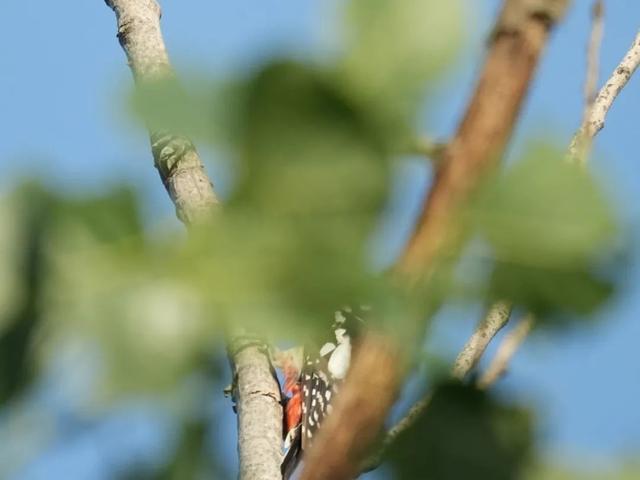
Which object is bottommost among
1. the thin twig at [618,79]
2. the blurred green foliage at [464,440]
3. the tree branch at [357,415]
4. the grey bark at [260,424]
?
the blurred green foliage at [464,440]

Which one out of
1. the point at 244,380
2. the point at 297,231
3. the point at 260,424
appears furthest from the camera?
the point at 260,424

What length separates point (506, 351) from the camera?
55cm

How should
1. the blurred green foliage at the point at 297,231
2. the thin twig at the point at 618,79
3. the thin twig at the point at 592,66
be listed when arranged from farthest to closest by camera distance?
the thin twig at the point at 618,79
the thin twig at the point at 592,66
the blurred green foliage at the point at 297,231

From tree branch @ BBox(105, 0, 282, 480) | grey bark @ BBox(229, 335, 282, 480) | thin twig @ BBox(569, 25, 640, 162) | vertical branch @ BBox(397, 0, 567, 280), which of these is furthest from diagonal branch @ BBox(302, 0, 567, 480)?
grey bark @ BBox(229, 335, 282, 480)

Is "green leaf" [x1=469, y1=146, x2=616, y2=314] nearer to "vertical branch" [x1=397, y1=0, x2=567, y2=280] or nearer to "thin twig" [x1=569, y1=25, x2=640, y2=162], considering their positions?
"vertical branch" [x1=397, y1=0, x2=567, y2=280]

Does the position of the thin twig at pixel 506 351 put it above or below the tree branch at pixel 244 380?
below

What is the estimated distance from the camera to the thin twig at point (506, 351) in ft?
1.56

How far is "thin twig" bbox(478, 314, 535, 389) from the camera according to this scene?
1.56ft

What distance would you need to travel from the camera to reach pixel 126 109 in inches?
16.8

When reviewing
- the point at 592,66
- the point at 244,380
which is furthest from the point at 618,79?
the point at 592,66

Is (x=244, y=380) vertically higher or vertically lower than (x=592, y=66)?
higher

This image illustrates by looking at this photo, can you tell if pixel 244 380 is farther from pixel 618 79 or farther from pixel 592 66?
pixel 592 66

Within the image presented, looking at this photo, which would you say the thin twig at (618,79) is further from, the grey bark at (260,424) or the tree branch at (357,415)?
the tree branch at (357,415)

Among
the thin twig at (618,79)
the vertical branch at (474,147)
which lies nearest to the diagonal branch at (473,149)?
the vertical branch at (474,147)
